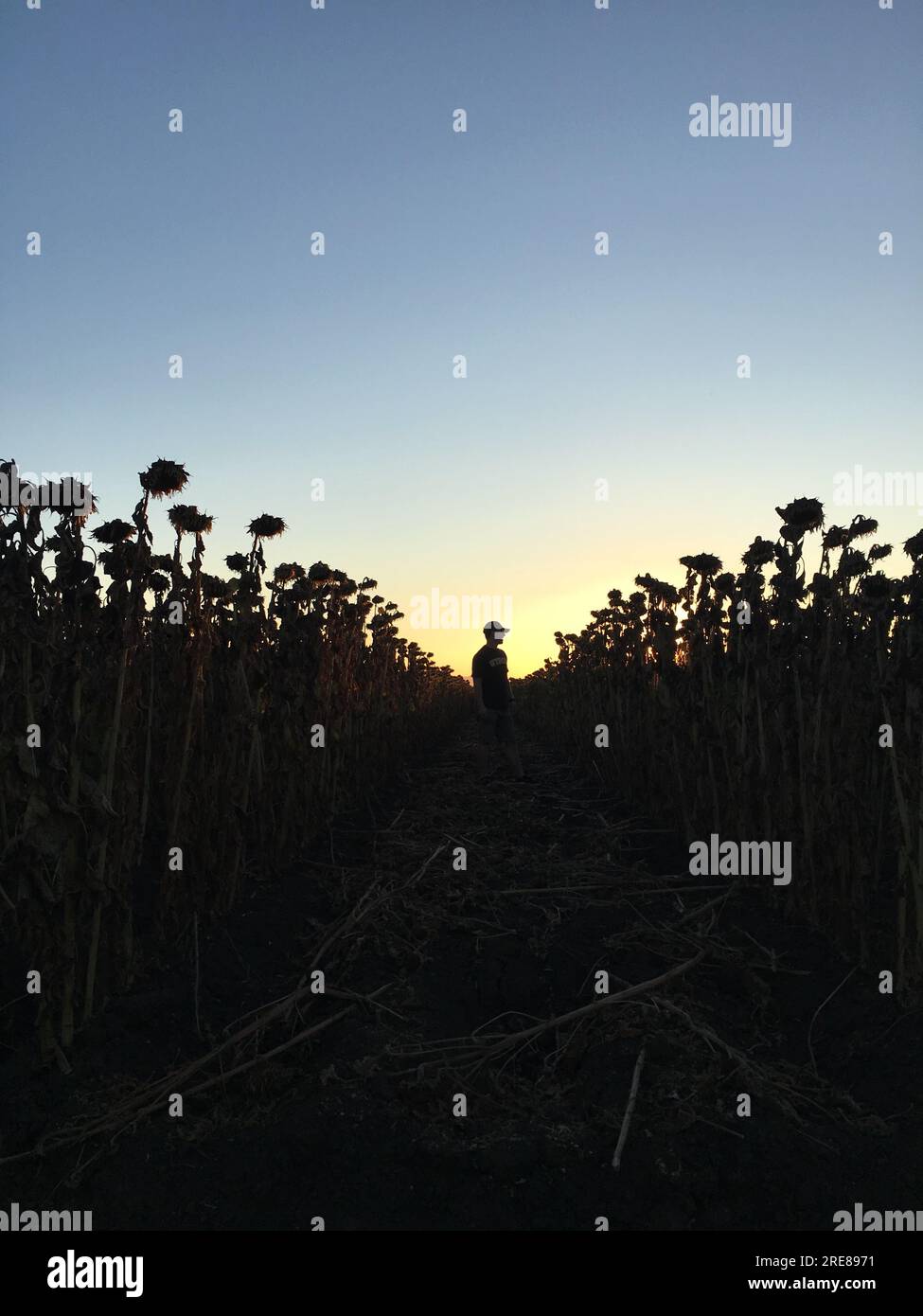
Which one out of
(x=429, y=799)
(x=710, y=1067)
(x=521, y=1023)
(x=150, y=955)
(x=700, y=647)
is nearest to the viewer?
(x=710, y=1067)

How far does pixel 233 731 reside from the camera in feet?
23.9

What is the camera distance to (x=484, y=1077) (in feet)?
14.0

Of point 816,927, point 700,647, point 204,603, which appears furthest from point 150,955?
point 700,647

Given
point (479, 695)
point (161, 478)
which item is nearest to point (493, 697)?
point (479, 695)

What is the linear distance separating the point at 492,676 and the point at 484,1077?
977cm

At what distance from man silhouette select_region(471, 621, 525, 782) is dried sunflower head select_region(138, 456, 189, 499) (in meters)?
8.59

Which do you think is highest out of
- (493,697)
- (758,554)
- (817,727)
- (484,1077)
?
(758,554)

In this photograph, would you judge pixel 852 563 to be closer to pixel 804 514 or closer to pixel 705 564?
pixel 804 514

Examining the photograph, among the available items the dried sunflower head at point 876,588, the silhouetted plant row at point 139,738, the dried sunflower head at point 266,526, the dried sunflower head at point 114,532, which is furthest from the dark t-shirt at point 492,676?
the dried sunflower head at point 114,532

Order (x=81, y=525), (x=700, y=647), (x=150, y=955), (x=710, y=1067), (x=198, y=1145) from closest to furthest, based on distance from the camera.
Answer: (x=198, y=1145)
(x=710, y=1067)
(x=81, y=525)
(x=150, y=955)
(x=700, y=647)

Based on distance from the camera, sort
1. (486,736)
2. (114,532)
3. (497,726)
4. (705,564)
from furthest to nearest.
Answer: (497,726)
(486,736)
(705,564)
(114,532)

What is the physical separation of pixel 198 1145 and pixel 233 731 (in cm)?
390
